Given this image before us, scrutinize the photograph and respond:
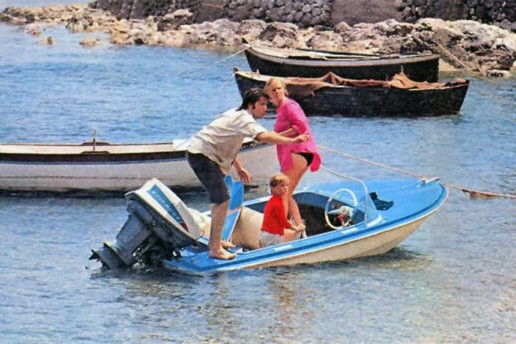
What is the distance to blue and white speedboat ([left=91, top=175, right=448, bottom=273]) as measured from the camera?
1362 centimetres

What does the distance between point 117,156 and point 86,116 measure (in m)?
11.0

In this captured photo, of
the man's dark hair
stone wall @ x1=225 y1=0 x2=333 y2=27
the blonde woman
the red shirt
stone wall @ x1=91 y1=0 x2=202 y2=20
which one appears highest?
the man's dark hair

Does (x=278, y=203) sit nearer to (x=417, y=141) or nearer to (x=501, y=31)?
(x=417, y=141)

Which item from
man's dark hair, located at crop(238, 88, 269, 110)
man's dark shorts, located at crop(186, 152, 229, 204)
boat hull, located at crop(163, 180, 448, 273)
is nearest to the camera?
man's dark hair, located at crop(238, 88, 269, 110)

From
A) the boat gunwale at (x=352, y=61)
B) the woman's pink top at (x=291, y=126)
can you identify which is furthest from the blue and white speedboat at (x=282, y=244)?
the boat gunwale at (x=352, y=61)

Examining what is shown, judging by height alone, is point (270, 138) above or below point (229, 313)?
above

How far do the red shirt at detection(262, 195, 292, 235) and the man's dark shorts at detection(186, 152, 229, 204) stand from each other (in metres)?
0.66

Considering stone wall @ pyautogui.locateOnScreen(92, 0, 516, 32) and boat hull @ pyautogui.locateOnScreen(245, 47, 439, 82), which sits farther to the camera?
stone wall @ pyautogui.locateOnScreen(92, 0, 516, 32)

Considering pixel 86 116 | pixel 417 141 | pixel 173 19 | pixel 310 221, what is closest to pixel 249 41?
pixel 173 19

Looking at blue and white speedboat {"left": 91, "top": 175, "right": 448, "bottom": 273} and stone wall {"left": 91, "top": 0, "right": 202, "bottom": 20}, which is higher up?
blue and white speedboat {"left": 91, "top": 175, "right": 448, "bottom": 273}

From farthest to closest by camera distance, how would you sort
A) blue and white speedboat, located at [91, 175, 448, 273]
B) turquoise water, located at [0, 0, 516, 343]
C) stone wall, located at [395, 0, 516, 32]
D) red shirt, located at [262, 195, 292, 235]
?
stone wall, located at [395, 0, 516, 32] → red shirt, located at [262, 195, 292, 235] → blue and white speedboat, located at [91, 175, 448, 273] → turquoise water, located at [0, 0, 516, 343]

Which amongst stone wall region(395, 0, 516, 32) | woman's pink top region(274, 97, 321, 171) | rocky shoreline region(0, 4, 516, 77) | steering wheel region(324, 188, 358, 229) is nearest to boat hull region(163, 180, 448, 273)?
steering wheel region(324, 188, 358, 229)

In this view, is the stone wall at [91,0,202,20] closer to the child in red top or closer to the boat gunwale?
the boat gunwale

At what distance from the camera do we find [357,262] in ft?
48.2
